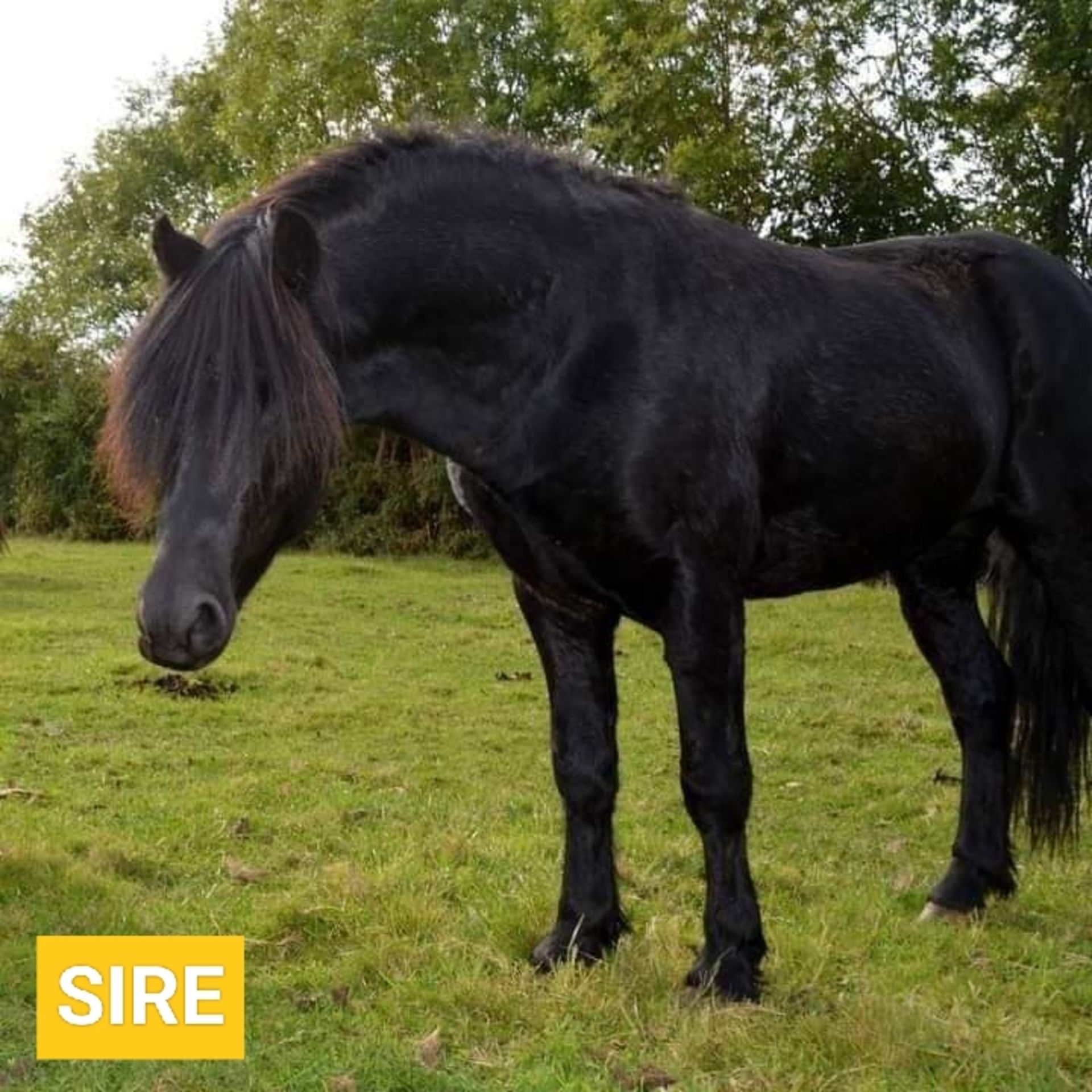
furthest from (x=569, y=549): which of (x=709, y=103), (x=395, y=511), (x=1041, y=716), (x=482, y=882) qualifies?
(x=395, y=511)

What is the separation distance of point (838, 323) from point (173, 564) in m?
2.19

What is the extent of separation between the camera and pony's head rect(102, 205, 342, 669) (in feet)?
9.55

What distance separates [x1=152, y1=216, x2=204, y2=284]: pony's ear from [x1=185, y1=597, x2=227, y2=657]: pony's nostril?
2.68ft

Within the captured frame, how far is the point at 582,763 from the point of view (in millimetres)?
4238

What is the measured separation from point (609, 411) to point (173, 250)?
1.15 metres

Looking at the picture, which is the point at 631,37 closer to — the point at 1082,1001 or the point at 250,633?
the point at 250,633

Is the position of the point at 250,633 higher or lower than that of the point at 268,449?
lower

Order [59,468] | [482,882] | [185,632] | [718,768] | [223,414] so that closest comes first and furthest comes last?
[185,632] → [223,414] → [718,768] → [482,882] → [59,468]

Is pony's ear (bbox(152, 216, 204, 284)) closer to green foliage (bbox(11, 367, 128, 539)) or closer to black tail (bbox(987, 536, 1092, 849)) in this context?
black tail (bbox(987, 536, 1092, 849))

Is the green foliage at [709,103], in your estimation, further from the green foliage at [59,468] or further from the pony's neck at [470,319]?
the pony's neck at [470,319]

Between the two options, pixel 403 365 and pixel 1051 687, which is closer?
pixel 403 365

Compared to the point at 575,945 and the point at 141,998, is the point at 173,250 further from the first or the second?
the point at 575,945

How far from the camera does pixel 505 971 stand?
158 inches

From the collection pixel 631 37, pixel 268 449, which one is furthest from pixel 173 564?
pixel 631 37
